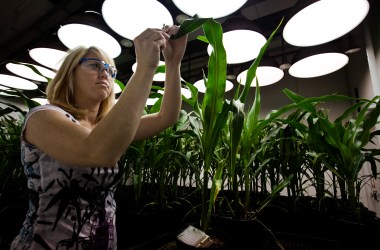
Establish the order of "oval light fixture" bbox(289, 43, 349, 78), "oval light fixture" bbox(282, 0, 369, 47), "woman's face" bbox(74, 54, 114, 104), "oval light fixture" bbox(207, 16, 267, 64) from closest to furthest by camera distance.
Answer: "woman's face" bbox(74, 54, 114, 104)
"oval light fixture" bbox(282, 0, 369, 47)
"oval light fixture" bbox(207, 16, 267, 64)
"oval light fixture" bbox(289, 43, 349, 78)

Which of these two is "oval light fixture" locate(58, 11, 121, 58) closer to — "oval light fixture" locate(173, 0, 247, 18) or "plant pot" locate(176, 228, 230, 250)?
"oval light fixture" locate(173, 0, 247, 18)

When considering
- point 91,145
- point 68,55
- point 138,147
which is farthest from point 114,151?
point 138,147

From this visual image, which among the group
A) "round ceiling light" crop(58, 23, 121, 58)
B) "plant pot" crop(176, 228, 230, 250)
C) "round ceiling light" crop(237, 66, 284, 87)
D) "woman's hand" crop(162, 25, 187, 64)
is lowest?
"plant pot" crop(176, 228, 230, 250)

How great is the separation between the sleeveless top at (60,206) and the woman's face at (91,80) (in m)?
0.10

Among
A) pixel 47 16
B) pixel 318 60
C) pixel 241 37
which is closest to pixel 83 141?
pixel 241 37

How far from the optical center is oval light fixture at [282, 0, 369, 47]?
2.43ft

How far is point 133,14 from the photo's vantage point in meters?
0.86

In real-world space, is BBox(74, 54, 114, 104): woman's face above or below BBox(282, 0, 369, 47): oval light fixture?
below

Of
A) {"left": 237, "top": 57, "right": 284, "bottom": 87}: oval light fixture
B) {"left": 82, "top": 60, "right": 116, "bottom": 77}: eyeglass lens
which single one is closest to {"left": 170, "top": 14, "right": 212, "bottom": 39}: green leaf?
{"left": 82, "top": 60, "right": 116, "bottom": 77}: eyeglass lens

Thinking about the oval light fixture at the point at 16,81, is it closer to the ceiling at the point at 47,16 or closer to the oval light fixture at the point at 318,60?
the ceiling at the point at 47,16

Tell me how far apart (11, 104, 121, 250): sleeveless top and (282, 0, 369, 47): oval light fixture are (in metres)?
0.92

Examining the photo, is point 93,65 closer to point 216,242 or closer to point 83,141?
point 83,141

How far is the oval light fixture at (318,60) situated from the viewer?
1294 millimetres

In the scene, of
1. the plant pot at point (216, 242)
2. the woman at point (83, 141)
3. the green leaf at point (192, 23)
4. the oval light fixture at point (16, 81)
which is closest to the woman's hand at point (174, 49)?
the woman at point (83, 141)
